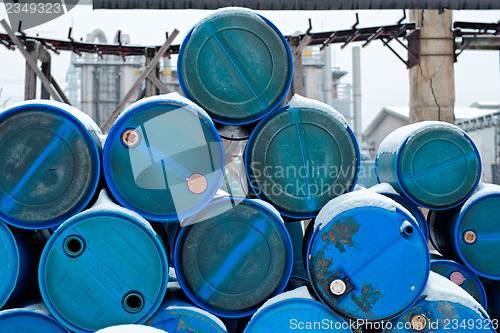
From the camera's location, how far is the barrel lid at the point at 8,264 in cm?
212

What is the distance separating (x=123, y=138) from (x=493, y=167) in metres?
19.9

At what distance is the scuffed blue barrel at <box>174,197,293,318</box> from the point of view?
2.27 metres

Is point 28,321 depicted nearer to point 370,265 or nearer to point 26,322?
point 26,322

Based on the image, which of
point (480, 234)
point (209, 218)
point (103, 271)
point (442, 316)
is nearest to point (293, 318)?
point (209, 218)

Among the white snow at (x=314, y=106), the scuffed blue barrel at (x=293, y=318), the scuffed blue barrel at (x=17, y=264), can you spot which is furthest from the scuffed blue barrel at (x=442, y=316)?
the scuffed blue barrel at (x=17, y=264)

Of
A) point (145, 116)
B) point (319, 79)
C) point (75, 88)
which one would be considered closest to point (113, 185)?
point (145, 116)

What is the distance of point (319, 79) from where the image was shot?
19.6 m

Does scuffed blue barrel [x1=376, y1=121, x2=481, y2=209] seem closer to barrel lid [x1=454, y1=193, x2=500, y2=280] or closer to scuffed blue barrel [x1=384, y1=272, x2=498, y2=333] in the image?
barrel lid [x1=454, y1=193, x2=500, y2=280]

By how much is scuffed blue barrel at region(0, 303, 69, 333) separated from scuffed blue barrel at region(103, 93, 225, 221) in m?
0.69

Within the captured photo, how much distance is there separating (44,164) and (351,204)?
160cm

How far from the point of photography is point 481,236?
2830 mm

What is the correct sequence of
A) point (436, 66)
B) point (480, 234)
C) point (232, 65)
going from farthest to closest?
point (436, 66)
point (480, 234)
point (232, 65)

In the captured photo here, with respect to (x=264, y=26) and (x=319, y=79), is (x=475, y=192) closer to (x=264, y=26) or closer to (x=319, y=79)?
(x=264, y=26)

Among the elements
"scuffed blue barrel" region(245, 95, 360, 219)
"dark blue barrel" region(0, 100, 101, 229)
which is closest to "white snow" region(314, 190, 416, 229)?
"scuffed blue barrel" region(245, 95, 360, 219)
